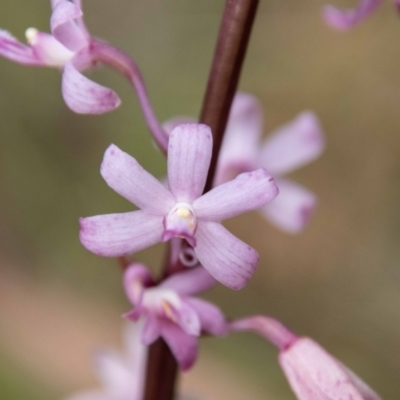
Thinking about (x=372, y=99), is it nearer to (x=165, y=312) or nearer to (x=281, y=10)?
(x=281, y=10)

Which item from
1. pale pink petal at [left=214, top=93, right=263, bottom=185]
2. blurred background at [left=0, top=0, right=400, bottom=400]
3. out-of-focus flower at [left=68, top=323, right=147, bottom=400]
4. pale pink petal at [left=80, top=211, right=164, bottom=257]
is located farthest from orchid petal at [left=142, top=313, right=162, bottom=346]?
blurred background at [left=0, top=0, right=400, bottom=400]

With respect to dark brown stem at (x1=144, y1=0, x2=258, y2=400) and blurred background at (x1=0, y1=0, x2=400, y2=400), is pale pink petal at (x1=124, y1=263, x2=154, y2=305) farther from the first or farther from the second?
blurred background at (x1=0, y1=0, x2=400, y2=400)

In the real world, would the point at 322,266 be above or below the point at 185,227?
above

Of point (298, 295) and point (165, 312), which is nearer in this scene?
point (165, 312)

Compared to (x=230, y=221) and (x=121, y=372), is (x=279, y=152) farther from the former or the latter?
(x=230, y=221)

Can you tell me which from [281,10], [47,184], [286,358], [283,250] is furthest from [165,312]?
[281,10]

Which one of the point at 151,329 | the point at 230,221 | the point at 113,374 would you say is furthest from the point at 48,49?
the point at 230,221

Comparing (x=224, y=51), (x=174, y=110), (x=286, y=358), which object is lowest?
(x=286, y=358)

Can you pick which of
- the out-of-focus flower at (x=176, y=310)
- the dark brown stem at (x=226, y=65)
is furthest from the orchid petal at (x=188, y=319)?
the dark brown stem at (x=226, y=65)
